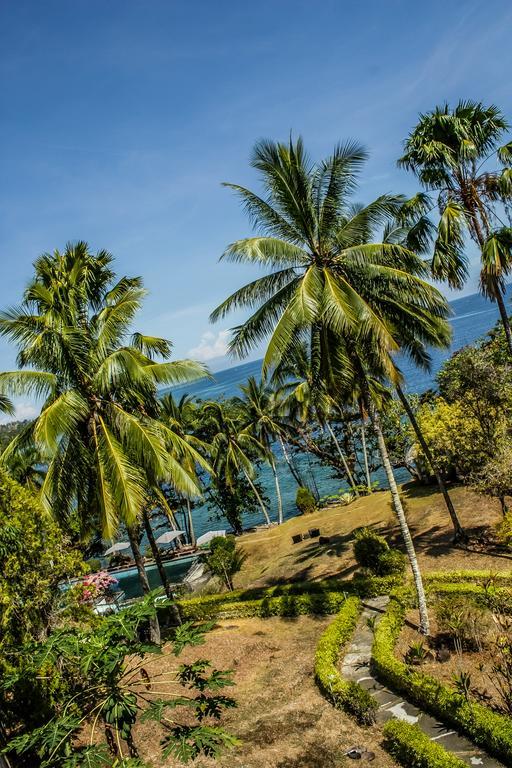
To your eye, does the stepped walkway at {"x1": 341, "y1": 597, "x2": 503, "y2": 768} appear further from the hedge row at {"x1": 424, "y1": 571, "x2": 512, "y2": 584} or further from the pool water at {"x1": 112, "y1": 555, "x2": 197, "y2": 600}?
the pool water at {"x1": 112, "y1": 555, "x2": 197, "y2": 600}

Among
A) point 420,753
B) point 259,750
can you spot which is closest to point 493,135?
point 420,753

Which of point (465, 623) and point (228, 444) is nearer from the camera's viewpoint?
point (465, 623)

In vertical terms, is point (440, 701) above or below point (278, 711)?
above

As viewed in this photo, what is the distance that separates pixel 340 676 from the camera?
11938mm

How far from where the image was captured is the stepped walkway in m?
8.63

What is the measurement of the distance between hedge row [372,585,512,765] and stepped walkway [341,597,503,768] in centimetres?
15

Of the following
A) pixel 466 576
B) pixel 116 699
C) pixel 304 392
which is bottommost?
pixel 466 576

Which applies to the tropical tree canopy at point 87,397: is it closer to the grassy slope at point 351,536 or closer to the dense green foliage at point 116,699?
the dense green foliage at point 116,699

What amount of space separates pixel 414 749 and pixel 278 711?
3927mm

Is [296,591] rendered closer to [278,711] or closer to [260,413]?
[278,711]

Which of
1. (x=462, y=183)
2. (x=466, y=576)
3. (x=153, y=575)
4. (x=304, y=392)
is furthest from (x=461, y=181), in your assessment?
(x=153, y=575)

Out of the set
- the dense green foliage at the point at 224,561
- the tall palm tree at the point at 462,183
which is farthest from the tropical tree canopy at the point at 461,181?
the dense green foliage at the point at 224,561

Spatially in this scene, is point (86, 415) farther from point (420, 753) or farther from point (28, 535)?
point (420, 753)

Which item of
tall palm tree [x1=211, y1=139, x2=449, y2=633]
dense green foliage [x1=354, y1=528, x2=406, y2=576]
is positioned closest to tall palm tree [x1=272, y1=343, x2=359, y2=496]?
tall palm tree [x1=211, y1=139, x2=449, y2=633]
